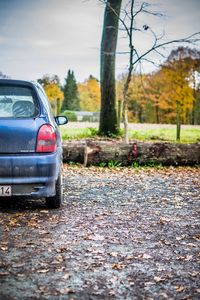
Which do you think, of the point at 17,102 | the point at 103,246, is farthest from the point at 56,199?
the point at 103,246

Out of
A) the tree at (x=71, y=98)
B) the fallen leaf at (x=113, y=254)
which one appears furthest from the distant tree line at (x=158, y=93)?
the fallen leaf at (x=113, y=254)

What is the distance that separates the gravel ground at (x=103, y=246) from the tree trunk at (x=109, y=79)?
7562mm

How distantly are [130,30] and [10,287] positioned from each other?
421 inches

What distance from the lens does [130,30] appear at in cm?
1273

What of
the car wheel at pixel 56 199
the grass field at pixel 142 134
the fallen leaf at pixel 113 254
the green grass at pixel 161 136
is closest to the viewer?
the fallen leaf at pixel 113 254

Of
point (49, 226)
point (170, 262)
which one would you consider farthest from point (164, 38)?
point (170, 262)

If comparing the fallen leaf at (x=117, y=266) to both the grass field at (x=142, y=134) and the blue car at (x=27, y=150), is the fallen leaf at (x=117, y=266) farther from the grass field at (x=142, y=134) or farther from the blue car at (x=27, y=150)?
the grass field at (x=142, y=134)

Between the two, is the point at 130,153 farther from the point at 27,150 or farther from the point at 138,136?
the point at 27,150

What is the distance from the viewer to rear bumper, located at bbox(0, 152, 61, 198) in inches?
211

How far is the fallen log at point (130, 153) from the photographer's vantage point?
1111 cm

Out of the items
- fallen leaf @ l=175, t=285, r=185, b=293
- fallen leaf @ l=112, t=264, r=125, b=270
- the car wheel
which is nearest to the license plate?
the car wheel

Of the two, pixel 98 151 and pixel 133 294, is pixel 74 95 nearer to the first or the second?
pixel 98 151

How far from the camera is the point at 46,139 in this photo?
5.46 meters

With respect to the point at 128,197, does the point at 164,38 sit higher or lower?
higher
